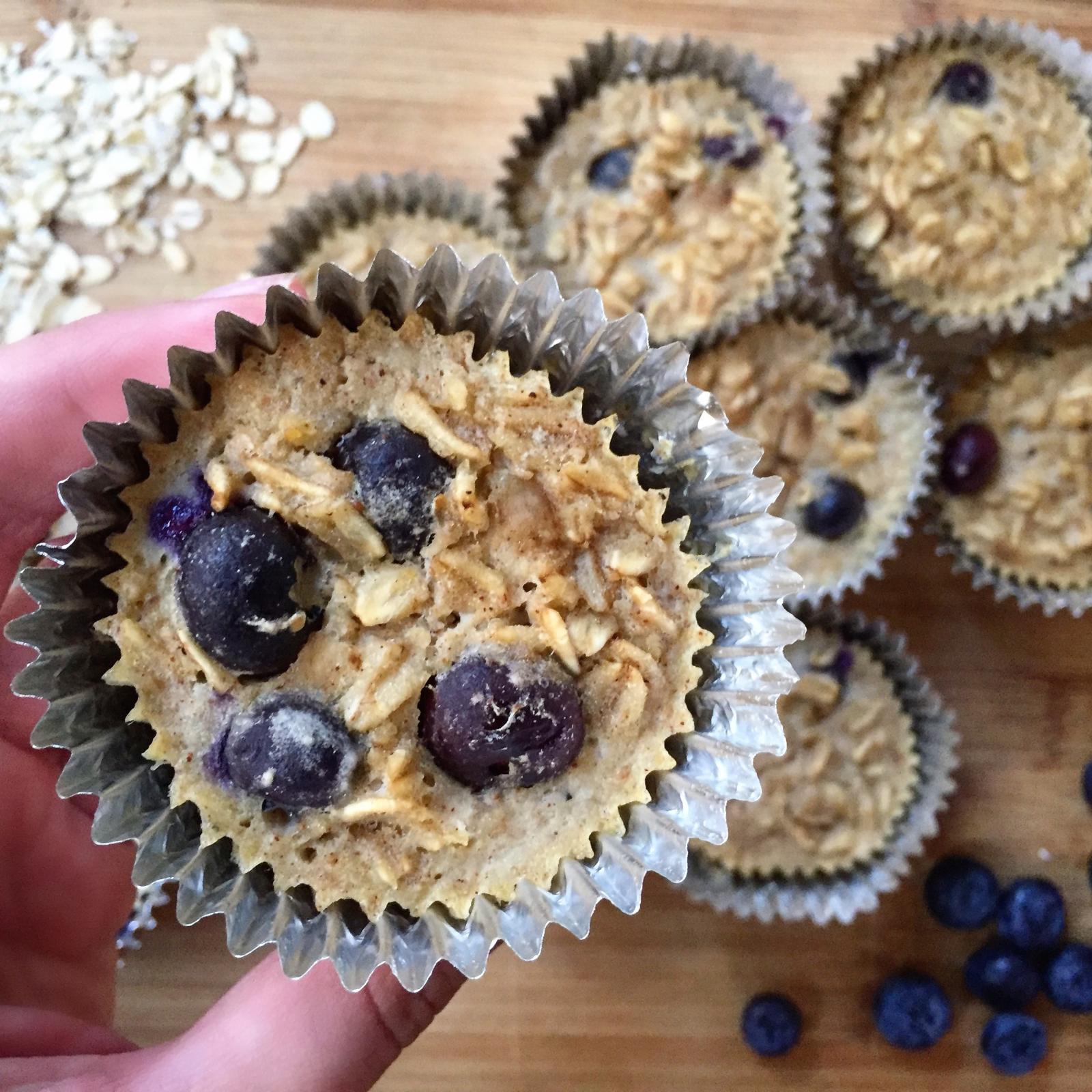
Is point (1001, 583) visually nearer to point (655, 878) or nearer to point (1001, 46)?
point (655, 878)

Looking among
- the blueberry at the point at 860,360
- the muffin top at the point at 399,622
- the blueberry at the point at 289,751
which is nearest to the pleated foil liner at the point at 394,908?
the muffin top at the point at 399,622

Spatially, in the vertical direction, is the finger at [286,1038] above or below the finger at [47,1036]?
above

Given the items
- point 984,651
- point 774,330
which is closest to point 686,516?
point 774,330

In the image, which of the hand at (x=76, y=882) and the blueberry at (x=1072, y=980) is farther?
the blueberry at (x=1072, y=980)

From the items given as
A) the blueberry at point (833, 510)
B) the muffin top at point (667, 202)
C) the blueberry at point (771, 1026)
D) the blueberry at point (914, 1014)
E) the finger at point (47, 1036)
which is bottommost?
the blueberry at point (771, 1026)

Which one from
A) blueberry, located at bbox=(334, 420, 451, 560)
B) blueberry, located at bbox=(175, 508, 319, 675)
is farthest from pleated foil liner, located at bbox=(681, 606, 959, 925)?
blueberry, located at bbox=(175, 508, 319, 675)

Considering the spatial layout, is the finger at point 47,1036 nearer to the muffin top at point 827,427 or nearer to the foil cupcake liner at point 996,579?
the muffin top at point 827,427
